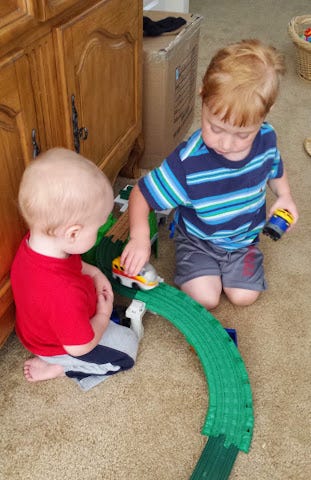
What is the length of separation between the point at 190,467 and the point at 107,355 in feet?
0.89

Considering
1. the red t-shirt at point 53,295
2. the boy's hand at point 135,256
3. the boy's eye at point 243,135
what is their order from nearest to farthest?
the red t-shirt at point 53,295
the boy's eye at point 243,135
the boy's hand at point 135,256

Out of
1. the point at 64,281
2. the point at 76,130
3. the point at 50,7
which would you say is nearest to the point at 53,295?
the point at 64,281

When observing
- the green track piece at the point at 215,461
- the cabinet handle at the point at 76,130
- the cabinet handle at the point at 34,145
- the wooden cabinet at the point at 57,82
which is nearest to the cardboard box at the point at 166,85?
the wooden cabinet at the point at 57,82

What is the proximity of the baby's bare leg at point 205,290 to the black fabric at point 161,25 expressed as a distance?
0.83 meters

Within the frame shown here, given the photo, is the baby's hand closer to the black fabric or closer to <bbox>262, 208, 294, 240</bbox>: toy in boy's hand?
<bbox>262, 208, 294, 240</bbox>: toy in boy's hand

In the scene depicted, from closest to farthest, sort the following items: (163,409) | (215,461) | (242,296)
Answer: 1. (215,461)
2. (163,409)
3. (242,296)

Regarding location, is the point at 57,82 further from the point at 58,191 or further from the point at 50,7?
the point at 58,191

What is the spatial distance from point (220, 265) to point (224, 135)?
39 cm

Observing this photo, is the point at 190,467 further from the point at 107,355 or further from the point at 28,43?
the point at 28,43

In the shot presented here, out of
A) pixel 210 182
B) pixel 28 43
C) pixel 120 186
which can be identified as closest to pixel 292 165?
pixel 120 186

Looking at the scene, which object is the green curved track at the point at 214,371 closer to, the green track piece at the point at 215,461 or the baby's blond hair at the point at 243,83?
the green track piece at the point at 215,461

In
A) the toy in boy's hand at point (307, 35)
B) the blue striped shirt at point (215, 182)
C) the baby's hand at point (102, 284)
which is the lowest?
the baby's hand at point (102, 284)

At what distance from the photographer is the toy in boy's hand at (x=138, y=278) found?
112 centimetres

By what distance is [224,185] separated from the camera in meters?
1.13
